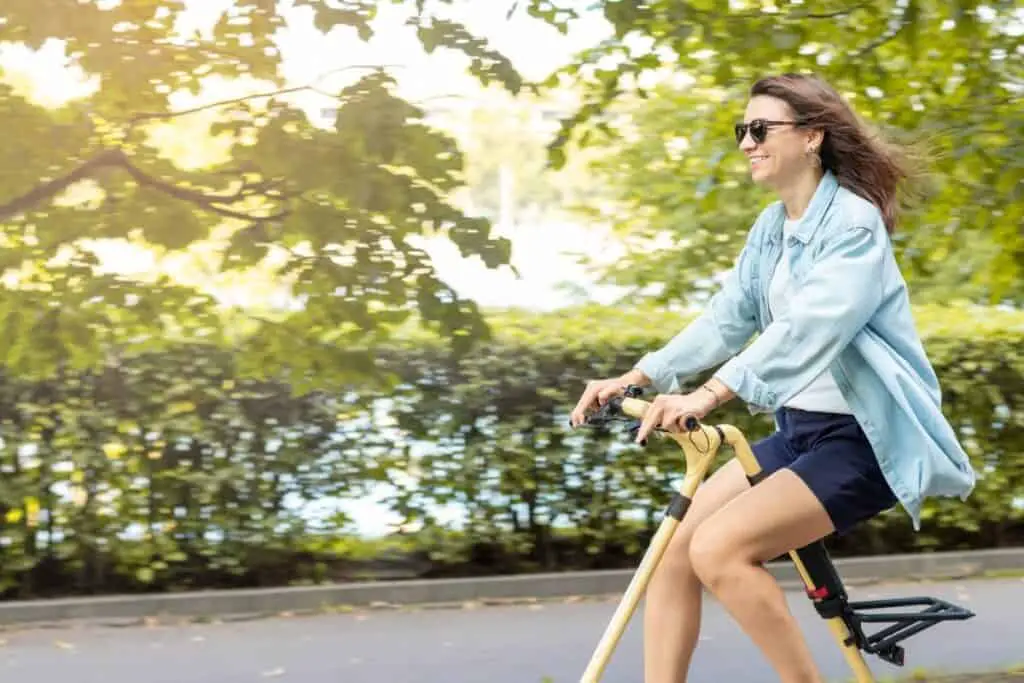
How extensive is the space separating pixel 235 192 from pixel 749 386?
9.47ft

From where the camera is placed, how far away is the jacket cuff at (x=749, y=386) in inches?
130

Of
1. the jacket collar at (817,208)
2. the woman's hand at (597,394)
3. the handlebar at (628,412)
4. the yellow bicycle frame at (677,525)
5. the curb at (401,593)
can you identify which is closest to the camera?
the yellow bicycle frame at (677,525)

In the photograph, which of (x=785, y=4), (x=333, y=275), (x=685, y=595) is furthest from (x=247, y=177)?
(x=685, y=595)

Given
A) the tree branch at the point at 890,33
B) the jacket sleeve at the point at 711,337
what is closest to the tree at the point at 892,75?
the tree branch at the point at 890,33

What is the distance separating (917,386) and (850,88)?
369 centimetres

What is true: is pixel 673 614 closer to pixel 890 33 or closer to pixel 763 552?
pixel 763 552

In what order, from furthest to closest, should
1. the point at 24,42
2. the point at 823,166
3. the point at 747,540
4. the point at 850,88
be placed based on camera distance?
the point at 850,88, the point at 24,42, the point at 823,166, the point at 747,540

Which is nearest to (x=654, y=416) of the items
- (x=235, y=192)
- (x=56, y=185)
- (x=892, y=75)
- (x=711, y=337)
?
(x=711, y=337)

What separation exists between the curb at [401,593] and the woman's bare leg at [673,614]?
4.77 m

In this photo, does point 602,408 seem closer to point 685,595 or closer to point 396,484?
point 685,595

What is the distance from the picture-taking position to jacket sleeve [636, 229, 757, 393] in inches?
150

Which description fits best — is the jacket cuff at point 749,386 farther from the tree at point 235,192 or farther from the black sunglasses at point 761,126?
the tree at point 235,192

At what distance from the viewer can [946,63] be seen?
6891 millimetres

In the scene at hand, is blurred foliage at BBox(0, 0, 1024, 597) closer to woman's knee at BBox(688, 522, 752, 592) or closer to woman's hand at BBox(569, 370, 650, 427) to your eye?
Result: woman's hand at BBox(569, 370, 650, 427)
